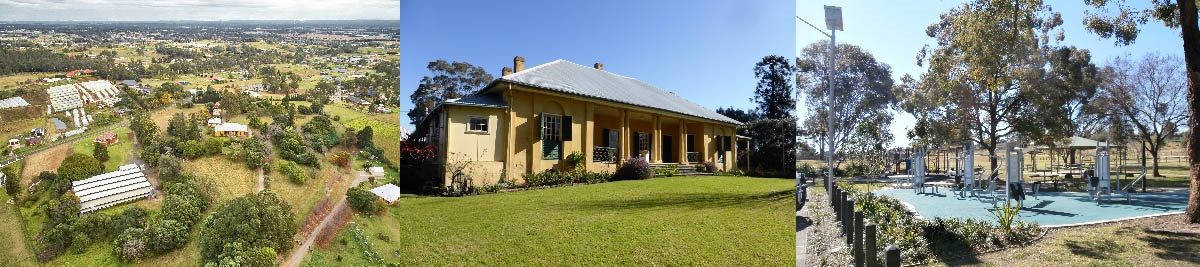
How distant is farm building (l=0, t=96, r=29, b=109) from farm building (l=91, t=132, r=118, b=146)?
0.74 meters

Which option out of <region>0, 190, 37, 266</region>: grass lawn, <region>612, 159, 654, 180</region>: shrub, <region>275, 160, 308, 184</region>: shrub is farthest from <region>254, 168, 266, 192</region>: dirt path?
<region>612, 159, 654, 180</region>: shrub

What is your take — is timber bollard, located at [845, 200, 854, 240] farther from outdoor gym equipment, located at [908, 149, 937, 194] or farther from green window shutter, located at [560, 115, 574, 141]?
outdoor gym equipment, located at [908, 149, 937, 194]

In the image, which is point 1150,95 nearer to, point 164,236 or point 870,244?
point 870,244

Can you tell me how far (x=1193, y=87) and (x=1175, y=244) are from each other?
1.85 metres

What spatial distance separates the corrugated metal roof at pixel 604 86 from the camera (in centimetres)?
388

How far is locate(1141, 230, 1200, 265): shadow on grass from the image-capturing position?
18.5 ft

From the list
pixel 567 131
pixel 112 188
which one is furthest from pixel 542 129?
pixel 112 188

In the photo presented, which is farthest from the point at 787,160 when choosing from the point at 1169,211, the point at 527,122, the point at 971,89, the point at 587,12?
the point at 1169,211

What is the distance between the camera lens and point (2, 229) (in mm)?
4586

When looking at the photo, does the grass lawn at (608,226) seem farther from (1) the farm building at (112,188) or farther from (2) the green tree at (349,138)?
(1) the farm building at (112,188)

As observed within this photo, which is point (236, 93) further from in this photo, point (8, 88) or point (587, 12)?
point (587, 12)

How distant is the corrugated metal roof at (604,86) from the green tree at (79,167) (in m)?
3.70

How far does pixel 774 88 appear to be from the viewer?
16.3 ft

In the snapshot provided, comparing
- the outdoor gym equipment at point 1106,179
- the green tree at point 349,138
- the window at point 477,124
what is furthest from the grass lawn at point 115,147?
the outdoor gym equipment at point 1106,179
